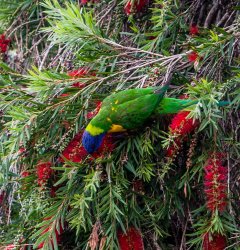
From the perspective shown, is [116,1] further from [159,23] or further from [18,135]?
[18,135]

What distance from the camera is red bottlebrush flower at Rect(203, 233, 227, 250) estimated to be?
204 cm

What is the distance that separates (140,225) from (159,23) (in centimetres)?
83

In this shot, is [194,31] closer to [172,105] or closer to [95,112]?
[172,105]

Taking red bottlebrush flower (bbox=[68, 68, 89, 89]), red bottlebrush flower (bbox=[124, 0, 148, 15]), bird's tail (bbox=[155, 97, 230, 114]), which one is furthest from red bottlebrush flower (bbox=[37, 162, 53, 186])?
red bottlebrush flower (bbox=[124, 0, 148, 15])

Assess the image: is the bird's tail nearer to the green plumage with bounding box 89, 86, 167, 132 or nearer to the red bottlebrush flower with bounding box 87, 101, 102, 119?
the green plumage with bounding box 89, 86, 167, 132

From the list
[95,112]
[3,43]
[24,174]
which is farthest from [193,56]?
[3,43]

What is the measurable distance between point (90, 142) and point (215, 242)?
1.87ft

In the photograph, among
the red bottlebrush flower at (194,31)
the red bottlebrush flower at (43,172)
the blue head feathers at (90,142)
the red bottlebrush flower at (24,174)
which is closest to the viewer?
the blue head feathers at (90,142)

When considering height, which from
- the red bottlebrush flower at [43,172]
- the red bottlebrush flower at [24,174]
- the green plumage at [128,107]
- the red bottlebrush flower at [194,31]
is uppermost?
the red bottlebrush flower at [194,31]

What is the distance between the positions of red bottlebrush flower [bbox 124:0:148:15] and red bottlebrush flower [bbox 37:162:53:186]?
0.79 meters

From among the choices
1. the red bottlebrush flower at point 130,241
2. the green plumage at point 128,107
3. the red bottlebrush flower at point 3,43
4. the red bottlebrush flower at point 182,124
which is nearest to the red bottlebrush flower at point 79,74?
the green plumage at point 128,107

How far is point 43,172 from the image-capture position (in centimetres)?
219

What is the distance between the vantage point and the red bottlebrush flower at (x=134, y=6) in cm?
253

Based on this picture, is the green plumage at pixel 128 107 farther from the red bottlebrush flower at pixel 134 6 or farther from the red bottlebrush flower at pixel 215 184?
the red bottlebrush flower at pixel 134 6
